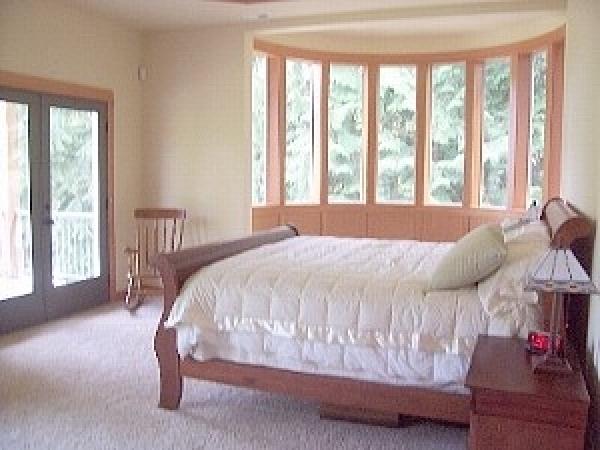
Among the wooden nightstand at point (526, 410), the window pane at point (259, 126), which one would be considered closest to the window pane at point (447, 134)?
the window pane at point (259, 126)

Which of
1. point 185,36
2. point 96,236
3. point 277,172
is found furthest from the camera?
point 277,172

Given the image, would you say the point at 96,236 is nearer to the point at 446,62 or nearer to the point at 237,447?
the point at 237,447

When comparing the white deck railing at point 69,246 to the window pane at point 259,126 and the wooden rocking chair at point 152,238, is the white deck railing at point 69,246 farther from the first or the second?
Result: the window pane at point 259,126

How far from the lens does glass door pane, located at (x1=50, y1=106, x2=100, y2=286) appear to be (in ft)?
18.0

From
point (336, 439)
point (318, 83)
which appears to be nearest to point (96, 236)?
point (318, 83)

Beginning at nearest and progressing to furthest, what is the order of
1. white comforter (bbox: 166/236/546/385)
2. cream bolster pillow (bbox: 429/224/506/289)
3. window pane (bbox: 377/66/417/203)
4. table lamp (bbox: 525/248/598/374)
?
table lamp (bbox: 525/248/598/374)
white comforter (bbox: 166/236/546/385)
cream bolster pillow (bbox: 429/224/506/289)
window pane (bbox: 377/66/417/203)

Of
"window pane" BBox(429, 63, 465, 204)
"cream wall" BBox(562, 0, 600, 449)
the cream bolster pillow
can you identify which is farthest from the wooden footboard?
"window pane" BBox(429, 63, 465, 204)

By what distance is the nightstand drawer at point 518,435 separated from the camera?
7.01ft

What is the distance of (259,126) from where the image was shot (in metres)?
7.29

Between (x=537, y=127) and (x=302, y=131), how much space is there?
9.05 ft

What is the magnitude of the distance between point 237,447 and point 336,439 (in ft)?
1.63

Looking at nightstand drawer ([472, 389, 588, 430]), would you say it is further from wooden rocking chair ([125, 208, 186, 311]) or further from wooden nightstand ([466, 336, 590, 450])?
wooden rocking chair ([125, 208, 186, 311])

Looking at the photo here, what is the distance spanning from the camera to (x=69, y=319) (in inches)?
216

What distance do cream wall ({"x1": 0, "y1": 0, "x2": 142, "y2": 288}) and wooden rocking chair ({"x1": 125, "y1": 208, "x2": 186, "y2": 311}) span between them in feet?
0.56
